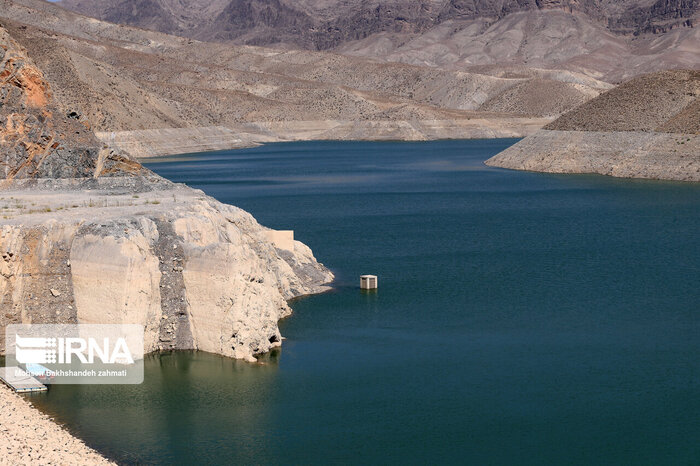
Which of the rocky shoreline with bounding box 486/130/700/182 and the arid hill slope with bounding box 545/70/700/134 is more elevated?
the arid hill slope with bounding box 545/70/700/134

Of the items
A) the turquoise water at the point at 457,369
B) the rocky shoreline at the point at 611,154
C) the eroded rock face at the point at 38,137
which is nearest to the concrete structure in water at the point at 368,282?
the turquoise water at the point at 457,369

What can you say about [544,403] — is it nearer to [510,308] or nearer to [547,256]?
[510,308]

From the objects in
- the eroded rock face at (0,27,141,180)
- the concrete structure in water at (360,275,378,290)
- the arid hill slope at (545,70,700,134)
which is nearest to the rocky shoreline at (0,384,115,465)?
the concrete structure in water at (360,275,378,290)

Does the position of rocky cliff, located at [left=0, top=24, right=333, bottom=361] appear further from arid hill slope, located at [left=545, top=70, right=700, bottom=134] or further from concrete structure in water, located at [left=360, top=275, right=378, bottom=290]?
arid hill slope, located at [left=545, top=70, right=700, bottom=134]

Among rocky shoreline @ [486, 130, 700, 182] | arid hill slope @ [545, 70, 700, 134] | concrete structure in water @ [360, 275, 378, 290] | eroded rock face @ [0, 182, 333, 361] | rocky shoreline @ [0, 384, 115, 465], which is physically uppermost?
arid hill slope @ [545, 70, 700, 134]

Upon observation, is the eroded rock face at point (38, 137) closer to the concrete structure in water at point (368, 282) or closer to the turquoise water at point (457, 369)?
the turquoise water at point (457, 369)

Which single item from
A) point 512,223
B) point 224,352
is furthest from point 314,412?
point 512,223

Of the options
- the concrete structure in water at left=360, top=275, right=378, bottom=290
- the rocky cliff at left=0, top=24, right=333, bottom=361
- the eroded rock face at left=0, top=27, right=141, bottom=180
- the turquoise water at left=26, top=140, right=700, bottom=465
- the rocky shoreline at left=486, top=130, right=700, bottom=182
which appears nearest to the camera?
the turquoise water at left=26, top=140, right=700, bottom=465
